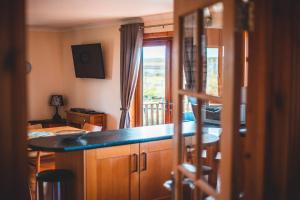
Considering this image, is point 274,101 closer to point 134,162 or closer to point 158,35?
point 134,162

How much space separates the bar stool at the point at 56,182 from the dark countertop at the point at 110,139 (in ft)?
0.88

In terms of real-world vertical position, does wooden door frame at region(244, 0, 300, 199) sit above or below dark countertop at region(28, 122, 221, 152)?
above

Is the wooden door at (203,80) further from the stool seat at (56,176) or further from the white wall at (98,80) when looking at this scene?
the white wall at (98,80)

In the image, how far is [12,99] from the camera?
945 millimetres

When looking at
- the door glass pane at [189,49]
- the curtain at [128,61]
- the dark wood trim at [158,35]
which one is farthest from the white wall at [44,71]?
the door glass pane at [189,49]

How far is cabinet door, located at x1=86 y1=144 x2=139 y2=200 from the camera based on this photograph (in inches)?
118

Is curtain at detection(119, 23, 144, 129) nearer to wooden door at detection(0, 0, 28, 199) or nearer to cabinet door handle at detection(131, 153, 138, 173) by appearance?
cabinet door handle at detection(131, 153, 138, 173)

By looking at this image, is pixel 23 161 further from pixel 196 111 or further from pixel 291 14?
pixel 291 14

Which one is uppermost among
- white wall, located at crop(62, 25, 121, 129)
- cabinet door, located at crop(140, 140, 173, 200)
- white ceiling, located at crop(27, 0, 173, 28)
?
white ceiling, located at crop(27, 0, 173, 28)

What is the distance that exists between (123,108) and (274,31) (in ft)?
17.4

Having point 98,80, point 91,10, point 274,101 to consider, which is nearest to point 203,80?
point 274,101

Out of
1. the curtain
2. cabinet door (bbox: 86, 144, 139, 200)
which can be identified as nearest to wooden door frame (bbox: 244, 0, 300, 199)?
cabinet door (bbox: 86, 144, 139, 200)

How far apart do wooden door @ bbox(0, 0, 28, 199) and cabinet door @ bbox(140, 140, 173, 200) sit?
7.66ft

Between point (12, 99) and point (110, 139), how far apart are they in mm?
2252
